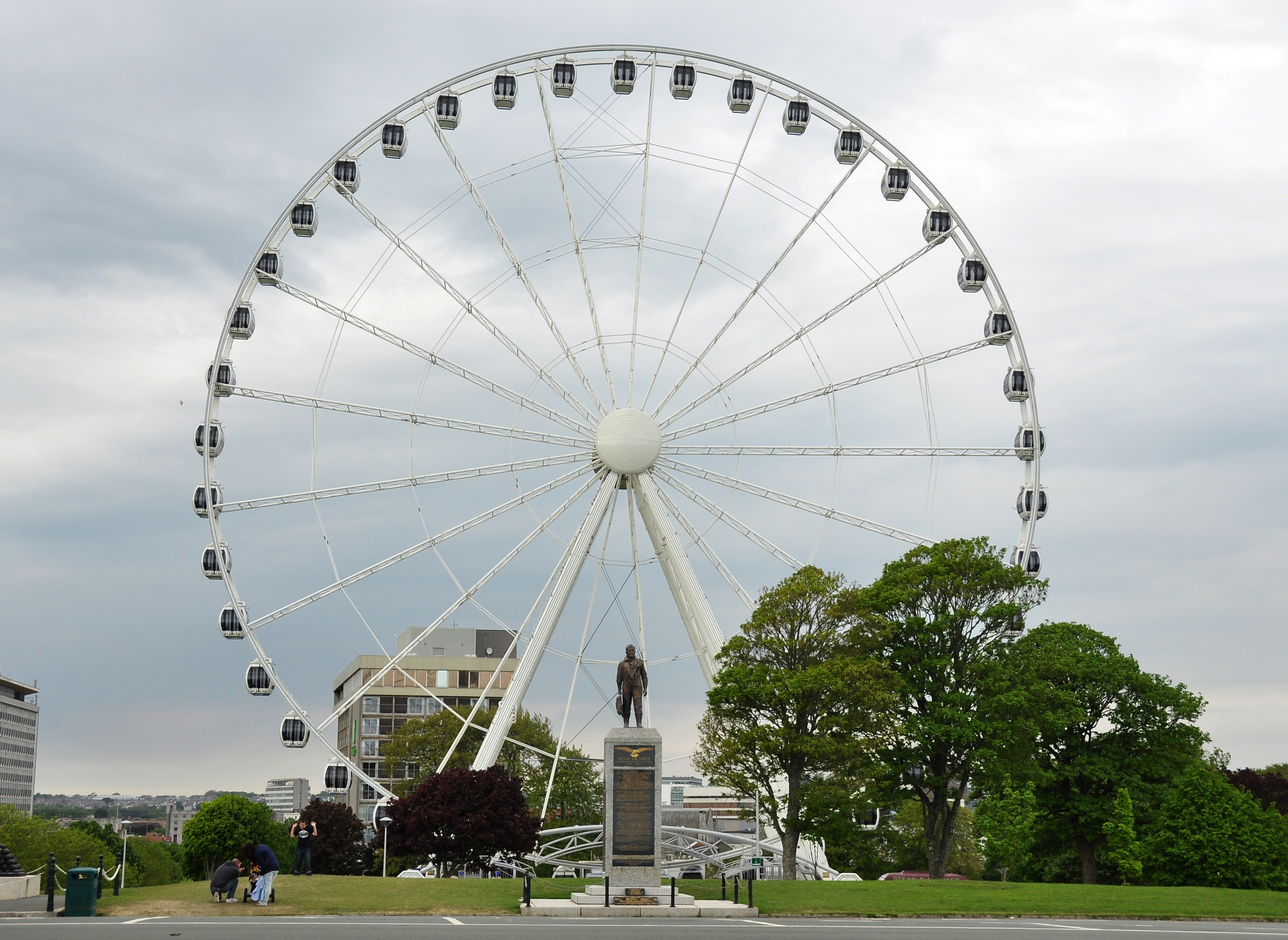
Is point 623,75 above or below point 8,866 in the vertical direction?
above

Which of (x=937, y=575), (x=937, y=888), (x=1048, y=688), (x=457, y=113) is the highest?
(x=457, y=113)

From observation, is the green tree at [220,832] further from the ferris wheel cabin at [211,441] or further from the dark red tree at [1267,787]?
the dark red tree at [1267,787]

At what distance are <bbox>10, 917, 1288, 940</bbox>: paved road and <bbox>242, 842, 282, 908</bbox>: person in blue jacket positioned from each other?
2.30 m

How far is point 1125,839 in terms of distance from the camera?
48.0m

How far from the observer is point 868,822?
42250mm

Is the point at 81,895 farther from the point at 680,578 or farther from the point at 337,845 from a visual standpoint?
the point at 337,845

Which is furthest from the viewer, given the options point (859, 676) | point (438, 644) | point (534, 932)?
point (438, 644)

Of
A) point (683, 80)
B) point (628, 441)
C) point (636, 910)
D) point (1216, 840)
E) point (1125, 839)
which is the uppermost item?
point (683, 80)

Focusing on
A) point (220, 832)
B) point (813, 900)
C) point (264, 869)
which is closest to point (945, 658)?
point (813, 900)

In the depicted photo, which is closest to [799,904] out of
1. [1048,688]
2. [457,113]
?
[1048,688]

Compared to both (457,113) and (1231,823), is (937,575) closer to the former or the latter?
(1231,823)

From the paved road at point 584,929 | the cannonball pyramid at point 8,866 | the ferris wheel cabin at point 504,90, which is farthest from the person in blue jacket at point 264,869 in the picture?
the ferris wheel cabin at point 504,90

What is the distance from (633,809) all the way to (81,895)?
10.8m

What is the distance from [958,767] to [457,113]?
2674 centimetres
